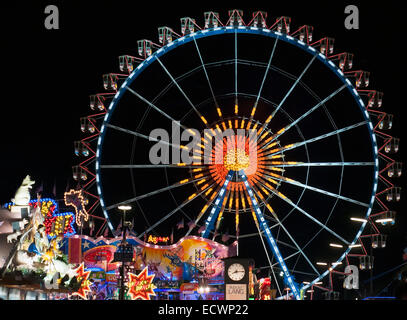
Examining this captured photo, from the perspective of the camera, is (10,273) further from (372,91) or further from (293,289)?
(372,91)

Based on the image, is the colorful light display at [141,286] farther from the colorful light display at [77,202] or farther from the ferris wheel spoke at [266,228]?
the colorful light display at [77,202]

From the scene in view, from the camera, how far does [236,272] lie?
20453 mm

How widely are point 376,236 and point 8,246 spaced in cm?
1833

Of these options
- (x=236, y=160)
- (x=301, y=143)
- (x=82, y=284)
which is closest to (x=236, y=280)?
(x=82, y=284)

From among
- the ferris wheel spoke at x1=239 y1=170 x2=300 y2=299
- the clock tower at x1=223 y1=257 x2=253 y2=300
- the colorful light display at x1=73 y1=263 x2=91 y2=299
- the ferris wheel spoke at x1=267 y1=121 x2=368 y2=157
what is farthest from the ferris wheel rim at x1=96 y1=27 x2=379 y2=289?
the clock tower at x1=223 y1=257 x2=253 y2=300

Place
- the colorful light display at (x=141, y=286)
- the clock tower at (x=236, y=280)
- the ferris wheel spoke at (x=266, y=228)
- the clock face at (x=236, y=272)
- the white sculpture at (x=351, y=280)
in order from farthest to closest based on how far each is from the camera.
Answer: the white sculpture at (x=351, y=280) < the ferris wheel spoke at (x=266, y=228) < the colorful light display at (x=141, y=286) < the clock face at (x=236, y=272) < the clock tower at (x=236, y=280)

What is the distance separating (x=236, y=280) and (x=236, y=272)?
28 centimetres

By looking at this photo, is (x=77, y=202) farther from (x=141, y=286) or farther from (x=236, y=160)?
(x=236, y=160)

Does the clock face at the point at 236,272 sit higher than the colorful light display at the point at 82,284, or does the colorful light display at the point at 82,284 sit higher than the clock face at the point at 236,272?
the clock face at the point at 236,272

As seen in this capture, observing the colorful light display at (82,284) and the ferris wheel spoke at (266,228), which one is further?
the ferris wheel spoke at (266,228)

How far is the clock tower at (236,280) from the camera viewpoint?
20.2m

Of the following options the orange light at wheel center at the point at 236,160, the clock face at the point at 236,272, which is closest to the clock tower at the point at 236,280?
the clock face at the point at 236,272
